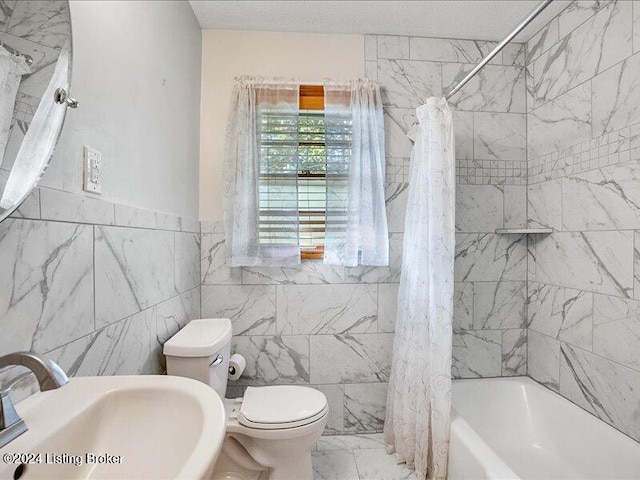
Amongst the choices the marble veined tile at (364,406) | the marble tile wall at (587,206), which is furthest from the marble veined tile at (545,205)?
the marble veined tile at (364,406)

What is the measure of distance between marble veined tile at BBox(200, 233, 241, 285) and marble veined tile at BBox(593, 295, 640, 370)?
191cm

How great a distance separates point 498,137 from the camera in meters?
2.05

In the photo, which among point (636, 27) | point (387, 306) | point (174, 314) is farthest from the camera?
point (387, 306)

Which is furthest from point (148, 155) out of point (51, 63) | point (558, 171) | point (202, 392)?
point (558, 171)

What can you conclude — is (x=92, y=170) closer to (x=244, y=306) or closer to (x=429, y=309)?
(x=244, y=306)

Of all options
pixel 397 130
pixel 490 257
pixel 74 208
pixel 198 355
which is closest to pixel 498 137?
pixel 397 130

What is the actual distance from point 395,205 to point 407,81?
2.62ft

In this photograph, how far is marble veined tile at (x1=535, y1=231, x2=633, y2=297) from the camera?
56.2 inches

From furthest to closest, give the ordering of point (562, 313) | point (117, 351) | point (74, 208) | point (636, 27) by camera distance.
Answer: point (562, 313) < point (636, 27) < point (117, 351) < point (74, 208)

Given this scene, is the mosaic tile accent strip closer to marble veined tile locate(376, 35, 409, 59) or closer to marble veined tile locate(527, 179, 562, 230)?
marble veined tile locate(527, 179, 562, 230)

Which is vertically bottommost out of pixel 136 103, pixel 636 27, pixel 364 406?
pixel 364 406

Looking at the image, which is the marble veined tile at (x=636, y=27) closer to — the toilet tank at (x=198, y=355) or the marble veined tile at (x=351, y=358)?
the marble veined tile at (x=351, y=358)

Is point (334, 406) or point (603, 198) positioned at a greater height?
point (603, 198)

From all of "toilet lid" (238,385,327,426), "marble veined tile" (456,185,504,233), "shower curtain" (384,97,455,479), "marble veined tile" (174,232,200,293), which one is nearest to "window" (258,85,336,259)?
"marble veined tile" (174,232,200,293)
